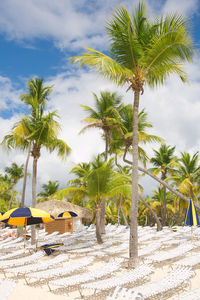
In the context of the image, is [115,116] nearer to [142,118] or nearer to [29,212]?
[142,118]

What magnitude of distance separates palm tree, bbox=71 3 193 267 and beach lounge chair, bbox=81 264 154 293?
1.99m

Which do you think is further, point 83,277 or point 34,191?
point 34,191

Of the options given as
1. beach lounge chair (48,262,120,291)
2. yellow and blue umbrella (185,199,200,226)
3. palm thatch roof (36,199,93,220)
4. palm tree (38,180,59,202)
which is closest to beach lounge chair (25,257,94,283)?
beach lounge chair (48,262,120,291)

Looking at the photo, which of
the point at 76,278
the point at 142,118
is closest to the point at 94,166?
the point at 142,118

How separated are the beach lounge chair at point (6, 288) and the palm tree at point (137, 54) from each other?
4082 millimetres

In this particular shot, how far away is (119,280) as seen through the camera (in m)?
5.79

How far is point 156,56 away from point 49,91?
919cm

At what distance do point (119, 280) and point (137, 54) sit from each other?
7.23 metres

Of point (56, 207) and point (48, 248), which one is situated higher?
point (56, 207)

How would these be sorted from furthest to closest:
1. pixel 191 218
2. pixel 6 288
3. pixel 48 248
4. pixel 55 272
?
pixel 191 218
pixel 48 248
pixel 55 272
pixel 6 288

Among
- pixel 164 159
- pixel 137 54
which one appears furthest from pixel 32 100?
pixel 164 159

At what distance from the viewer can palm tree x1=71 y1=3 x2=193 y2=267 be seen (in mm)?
8531

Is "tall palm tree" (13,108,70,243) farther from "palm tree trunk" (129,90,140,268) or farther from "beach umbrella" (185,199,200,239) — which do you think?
"beach umbrella" (185,199,200,239)

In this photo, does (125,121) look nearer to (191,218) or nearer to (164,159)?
(191,218)
